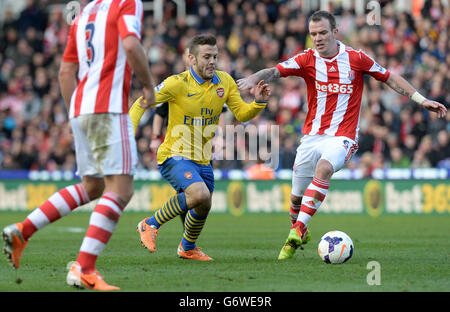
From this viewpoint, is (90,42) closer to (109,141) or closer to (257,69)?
(109,141)

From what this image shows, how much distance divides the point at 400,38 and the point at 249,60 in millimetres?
3944

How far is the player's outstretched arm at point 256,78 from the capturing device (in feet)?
26.7

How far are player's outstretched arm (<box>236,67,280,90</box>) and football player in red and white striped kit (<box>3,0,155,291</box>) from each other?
220 cm

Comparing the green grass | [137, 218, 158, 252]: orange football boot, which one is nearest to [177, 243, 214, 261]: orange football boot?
the green grass

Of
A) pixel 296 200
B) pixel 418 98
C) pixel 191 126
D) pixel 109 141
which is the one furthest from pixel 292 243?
pixel 109 141

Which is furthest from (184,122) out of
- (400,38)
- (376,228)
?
(400,38)

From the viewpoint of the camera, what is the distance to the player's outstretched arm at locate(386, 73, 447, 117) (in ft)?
27.2

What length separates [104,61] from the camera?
19.9ft

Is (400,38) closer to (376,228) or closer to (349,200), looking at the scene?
(349,200)

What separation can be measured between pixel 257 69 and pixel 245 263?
13312 millimetres

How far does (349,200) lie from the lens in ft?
58.8

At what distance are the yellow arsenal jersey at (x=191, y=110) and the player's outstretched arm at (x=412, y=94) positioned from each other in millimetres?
1722

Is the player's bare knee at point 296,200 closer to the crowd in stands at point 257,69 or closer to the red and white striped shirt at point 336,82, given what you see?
the red and white striped shirt at point 336,82
